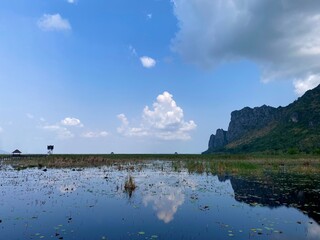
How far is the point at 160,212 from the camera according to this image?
20.5m

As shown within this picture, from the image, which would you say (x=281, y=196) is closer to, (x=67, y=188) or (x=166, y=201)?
(x=166, y=201)

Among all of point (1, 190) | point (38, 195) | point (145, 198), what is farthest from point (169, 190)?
point (1, 190)

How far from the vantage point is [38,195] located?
26.7 meters

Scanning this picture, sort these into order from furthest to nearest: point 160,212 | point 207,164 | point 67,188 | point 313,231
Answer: point 207,164 < point 67,188 < point 160,212 < point 313,231

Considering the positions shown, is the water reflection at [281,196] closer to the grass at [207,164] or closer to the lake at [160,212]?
the lake at [160,212]

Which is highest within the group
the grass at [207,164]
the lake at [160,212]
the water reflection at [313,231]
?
the grass at [207,164]

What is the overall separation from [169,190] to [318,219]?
46.2ft

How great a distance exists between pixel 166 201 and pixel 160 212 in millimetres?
3710

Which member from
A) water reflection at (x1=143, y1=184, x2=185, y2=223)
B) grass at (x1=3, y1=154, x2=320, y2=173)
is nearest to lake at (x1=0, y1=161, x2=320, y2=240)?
water reflection at (x1=143, y1=184, x2=185, y2=223)

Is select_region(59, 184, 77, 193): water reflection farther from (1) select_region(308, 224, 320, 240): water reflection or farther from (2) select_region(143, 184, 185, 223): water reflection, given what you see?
(1) select_region(308, 224, 320, 240): water reflection

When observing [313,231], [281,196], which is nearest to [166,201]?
[281,196]

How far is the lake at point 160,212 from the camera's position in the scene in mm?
15727

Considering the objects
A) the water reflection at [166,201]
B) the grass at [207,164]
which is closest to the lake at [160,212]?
the water reflection at [166,201]

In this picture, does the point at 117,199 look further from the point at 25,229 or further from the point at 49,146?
the point at 49,146
